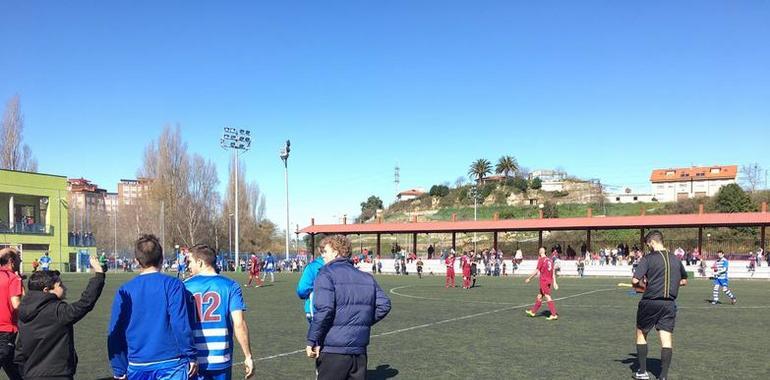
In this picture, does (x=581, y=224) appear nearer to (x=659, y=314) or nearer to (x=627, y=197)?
(x=659, y=314)

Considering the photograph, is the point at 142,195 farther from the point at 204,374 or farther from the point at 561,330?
the point at 204,374

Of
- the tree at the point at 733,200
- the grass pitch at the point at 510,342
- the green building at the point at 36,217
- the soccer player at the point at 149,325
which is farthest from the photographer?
the tree at the point at 733,200

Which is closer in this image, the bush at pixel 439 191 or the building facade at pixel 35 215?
the building facade at pixel 35 215

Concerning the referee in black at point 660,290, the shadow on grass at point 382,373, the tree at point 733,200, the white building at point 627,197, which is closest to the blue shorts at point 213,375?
the shadow on grass at point 382,373

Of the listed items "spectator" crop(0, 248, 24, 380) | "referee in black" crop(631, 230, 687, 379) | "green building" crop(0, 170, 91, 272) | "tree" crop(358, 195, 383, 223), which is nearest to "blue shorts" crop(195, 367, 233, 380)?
"spectator" crop(0, 248, 24, 380)

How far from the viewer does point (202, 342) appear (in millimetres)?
5008

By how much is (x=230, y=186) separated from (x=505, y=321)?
70683 millimetres

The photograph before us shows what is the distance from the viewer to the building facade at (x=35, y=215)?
49688mm

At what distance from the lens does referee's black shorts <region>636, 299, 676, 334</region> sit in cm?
839

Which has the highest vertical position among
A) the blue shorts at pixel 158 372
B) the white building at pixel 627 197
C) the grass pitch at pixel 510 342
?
the white building at pixel 627 197

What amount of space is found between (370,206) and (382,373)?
133m

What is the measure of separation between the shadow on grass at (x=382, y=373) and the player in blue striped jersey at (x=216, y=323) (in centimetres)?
438

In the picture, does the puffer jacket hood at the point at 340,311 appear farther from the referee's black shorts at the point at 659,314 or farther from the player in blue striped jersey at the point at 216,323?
the referee's black shorts at the point at 659,314

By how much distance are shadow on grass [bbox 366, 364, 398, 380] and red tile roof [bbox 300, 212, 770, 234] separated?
35452mm
